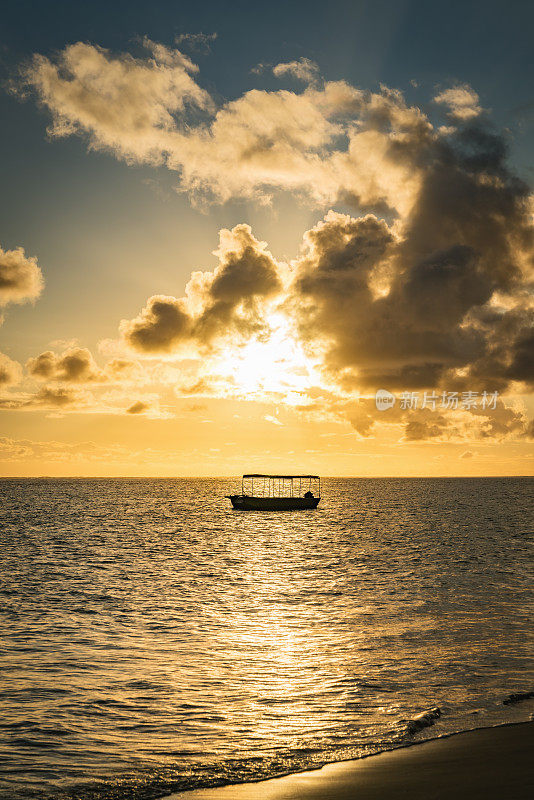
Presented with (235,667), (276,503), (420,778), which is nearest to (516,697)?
(420,778)

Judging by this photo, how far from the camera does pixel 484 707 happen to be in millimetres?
17875

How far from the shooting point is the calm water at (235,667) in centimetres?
1479

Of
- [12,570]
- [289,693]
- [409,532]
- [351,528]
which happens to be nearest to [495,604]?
[289,693]

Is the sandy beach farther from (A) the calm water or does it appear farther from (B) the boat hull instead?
(B) the boat hull

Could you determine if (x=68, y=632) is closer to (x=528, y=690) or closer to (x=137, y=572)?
(x=528, y=690)

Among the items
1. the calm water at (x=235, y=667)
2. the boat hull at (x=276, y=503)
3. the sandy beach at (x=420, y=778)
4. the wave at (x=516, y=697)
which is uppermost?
the sandy beach at (x=420, y=778)

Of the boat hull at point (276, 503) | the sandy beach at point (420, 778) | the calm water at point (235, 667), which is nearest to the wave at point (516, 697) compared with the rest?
the calm water at point (235, 667)

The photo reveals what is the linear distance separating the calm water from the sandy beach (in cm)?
71

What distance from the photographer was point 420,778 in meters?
12.8

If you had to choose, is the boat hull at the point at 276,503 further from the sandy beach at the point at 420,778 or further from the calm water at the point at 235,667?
the sandy beach at the point at 420,778

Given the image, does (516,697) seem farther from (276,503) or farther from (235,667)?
(276,503)

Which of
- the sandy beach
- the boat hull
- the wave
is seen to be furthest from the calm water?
the boat hull

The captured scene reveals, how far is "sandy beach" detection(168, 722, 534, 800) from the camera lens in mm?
12117

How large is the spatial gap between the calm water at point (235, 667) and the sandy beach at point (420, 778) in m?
0.71
